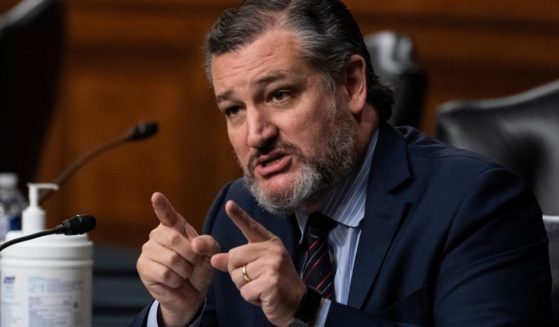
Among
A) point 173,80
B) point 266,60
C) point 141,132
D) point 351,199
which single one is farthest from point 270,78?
point 173,80

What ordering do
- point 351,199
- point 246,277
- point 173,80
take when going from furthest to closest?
1. point 173,80
2. point 351,199
3. point 246,277

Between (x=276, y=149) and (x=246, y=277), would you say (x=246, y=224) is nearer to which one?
(x=246, y=277)

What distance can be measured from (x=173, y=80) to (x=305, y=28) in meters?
3.53

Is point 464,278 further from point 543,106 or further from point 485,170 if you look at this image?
point 543,106

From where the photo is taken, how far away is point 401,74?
3.29 m

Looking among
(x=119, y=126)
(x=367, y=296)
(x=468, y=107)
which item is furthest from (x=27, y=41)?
(x=119, y=126)

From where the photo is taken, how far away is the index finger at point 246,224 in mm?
1699

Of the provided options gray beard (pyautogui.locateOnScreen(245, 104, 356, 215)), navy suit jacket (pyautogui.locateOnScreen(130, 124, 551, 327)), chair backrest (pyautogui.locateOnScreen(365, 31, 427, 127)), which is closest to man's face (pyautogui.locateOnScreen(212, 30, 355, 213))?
gray beard (pyautogui.locateOnScreen(245, 104, 356, 215))

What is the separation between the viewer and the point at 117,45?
219 inches

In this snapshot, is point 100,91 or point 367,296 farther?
point 100,91

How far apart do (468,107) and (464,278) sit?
94 cm

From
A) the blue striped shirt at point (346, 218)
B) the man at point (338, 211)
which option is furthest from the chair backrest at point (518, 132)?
the blue striped shirt at point (346, 218)

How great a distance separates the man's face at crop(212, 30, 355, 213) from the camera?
199cm

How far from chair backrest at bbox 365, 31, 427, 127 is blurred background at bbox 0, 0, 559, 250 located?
1747mm
